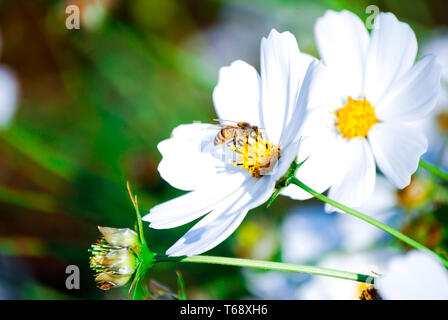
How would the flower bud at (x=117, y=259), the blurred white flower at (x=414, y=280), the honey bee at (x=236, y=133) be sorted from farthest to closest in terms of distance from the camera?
the honey bee at (x=236, y=133)
the flower bud at (x=117, y=259)
the blurred white flower at (x=414, y=280)

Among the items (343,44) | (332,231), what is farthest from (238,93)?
(332,231)

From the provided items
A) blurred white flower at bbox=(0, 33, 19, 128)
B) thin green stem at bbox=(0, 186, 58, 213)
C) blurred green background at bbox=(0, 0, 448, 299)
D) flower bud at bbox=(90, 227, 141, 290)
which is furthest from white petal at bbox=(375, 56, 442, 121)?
blurred white flower at bbox=(0, 33, 19, 128)

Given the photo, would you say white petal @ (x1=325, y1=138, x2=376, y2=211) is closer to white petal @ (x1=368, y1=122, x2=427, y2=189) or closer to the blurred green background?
white petal @ (x1=368, y1=122, x2=427, y2=189)

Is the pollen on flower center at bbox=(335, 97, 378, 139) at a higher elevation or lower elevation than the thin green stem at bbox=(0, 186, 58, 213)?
lower

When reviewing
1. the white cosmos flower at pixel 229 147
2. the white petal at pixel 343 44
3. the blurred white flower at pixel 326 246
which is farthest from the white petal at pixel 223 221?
the blurred white flower at pixel 326 246

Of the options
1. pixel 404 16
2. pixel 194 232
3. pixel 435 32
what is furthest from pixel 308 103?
pixel 404 16

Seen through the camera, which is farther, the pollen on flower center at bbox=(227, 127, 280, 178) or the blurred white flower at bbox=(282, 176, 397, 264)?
the blurred white flower at bbox=(282, 176, 397, 264)

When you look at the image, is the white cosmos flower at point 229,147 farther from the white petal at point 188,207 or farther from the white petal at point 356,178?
the white petal at point 356,178
